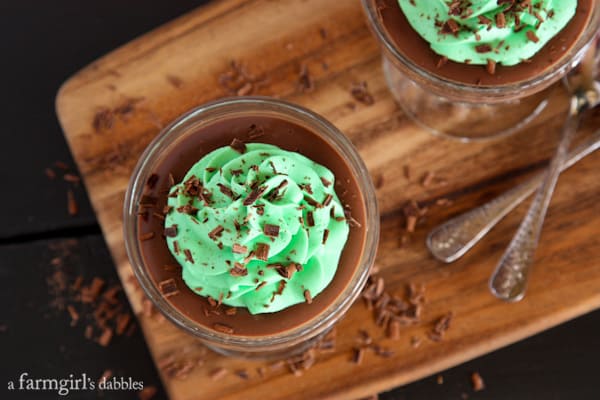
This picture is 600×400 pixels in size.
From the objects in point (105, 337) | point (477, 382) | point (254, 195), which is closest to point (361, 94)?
point (254, 195)

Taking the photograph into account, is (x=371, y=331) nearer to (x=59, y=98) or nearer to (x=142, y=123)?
(x=142, y=123)

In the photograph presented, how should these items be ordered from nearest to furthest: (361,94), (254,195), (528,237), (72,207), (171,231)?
(254,195) → (171,231) → (528,237) → (361,94) → (72,207)

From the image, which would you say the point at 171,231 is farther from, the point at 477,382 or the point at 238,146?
the point at 477,382

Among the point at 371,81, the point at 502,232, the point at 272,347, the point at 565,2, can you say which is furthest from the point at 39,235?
the point at 565,2

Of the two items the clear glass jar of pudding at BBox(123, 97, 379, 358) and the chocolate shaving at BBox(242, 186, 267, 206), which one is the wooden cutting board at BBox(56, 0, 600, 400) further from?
the chocolate shaving at BBox(242, 186, 267, 206)

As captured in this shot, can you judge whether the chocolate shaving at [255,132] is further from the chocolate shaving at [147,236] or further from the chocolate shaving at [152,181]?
the chocolate shaving at [147,236]

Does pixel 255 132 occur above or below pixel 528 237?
above

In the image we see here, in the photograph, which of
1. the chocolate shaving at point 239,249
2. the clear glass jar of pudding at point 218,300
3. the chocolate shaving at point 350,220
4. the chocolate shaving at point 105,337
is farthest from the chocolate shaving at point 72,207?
Result: the chocolate shaving at point 350,220
